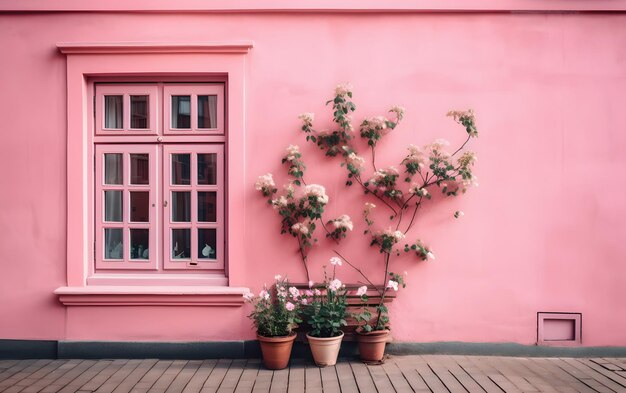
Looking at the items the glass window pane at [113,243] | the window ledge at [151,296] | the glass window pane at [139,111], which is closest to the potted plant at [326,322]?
the window ledge at [151,296]

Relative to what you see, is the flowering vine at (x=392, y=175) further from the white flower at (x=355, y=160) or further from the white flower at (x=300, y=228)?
the white flower at (x=300, y=228)

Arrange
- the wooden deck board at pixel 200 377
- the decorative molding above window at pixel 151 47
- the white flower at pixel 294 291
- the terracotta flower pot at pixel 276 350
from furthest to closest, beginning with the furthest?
the decorative molding above window at pixel 151 47
the white flower at pixel 294 291
the terracotta flower pot at pixel 276 350
the wooden deck board at pixel 200 377

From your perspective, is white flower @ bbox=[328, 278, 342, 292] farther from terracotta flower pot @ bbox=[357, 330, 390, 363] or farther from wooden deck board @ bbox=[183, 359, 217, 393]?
wooden deck board @ bbox=[183, 359, 217, 393]

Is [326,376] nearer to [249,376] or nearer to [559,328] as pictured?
[249,376]

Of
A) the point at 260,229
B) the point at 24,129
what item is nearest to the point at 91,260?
the point at 24,129

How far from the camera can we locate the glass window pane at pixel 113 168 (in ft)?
16.8

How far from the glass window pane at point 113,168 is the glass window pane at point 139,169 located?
0.12 metres

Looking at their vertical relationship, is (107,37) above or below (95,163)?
above

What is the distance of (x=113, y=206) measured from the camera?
201 inches

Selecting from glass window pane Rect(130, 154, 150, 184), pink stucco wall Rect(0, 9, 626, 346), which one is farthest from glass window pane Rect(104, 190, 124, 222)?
pink stucco wall Rect(0, 9, 626, 346)

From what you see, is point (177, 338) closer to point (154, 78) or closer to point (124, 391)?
point (124, 391)

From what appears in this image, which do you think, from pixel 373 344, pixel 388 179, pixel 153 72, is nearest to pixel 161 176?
pixel 153 72

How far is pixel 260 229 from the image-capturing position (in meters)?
4.95

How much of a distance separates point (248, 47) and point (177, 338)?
Result: 2.99m
